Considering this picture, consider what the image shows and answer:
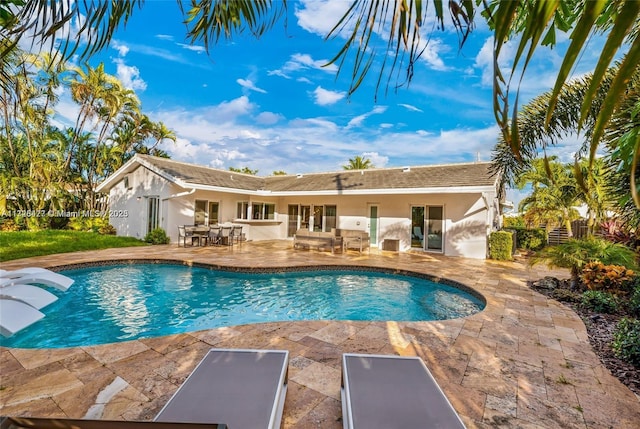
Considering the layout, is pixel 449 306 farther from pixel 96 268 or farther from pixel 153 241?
pixel 153 241

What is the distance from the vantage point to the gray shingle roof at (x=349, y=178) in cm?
1297

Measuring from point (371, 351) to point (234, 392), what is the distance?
208cm

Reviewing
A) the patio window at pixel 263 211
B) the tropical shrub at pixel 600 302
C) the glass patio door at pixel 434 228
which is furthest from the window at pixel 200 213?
the tropical shrub at pixel 600 302

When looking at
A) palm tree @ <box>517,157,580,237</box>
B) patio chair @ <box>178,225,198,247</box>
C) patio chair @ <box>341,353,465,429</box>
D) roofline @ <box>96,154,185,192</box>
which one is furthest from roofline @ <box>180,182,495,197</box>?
patio chair @ <box>341,353,465,429</box>

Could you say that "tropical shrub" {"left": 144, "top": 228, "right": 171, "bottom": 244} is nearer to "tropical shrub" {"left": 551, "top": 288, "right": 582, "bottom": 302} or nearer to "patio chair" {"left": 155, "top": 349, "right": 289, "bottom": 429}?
"patio chair" {"left": 155, "top": 349, "right": 289, "bottom": 429}

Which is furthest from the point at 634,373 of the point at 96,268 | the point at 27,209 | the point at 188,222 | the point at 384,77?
the point at 27,209

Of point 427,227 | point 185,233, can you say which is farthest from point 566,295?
point 185,233

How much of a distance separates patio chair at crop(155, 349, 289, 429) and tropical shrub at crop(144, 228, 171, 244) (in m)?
13.1

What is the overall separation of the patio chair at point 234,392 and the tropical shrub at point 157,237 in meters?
13.1

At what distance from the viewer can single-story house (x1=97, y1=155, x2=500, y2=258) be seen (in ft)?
42.2

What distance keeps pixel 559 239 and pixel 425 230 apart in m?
9.29

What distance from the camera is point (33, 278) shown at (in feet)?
21.7

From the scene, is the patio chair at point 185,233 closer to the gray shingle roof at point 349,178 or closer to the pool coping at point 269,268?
the gray shingle roof at point 349,178

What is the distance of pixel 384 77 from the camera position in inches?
60.8
